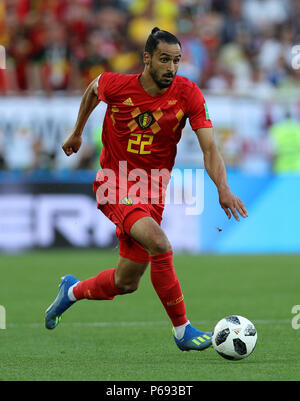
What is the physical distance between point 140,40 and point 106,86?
1136 centimetres

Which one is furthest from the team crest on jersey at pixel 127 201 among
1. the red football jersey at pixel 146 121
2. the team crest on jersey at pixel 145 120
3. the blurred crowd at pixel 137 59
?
the blurred crowd at pixel 137 59

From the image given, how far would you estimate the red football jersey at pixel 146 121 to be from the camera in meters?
6.54

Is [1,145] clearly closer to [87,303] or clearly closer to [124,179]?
[87,303]

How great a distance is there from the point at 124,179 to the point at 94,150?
955 centimetres

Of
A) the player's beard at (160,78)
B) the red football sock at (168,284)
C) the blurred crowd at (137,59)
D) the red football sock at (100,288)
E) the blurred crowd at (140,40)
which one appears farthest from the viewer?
the blurred crowd at (140,40)

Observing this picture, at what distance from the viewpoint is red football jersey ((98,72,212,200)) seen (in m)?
6.54

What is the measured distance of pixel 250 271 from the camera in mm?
12680

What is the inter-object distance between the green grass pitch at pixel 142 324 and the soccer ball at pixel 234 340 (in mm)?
66

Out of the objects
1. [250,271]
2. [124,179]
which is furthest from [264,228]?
[124,179]

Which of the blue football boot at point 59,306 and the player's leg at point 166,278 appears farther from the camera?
the blue football boot at point 59,306

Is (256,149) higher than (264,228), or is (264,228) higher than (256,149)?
(256,149)

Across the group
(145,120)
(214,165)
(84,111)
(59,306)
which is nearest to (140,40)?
(84,111)

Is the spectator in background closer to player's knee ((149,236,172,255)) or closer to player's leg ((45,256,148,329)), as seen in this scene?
player's leg ((45,256,148,329))

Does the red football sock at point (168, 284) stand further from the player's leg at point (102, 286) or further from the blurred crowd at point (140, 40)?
the blurred crowd at point (140, 40)
